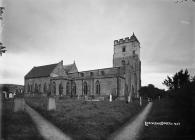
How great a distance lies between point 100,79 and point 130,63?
6.49m

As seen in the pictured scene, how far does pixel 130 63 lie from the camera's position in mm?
33000

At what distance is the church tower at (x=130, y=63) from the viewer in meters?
31.4

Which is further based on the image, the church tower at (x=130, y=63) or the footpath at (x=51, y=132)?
the church tower at (x=130, y=63)

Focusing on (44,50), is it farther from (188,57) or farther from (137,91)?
(137,91)

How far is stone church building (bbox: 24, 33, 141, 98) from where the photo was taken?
97.9 feet

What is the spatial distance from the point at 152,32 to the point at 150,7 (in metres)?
1.15

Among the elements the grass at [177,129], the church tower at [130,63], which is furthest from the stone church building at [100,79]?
the grass at [177,129]

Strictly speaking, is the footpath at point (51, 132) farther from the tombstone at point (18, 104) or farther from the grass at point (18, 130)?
the tombstone at point (18, 104)

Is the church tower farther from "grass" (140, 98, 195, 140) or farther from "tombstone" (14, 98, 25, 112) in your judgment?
"grass" (140, 98, 195, 140)

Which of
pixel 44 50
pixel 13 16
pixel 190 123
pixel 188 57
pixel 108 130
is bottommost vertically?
pixel 108 130

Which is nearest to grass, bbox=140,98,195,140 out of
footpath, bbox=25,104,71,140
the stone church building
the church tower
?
footpath, bbox=25,104,71,140

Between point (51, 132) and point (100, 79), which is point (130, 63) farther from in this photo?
point (51, 132)

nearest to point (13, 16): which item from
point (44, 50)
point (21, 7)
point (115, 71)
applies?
point (21, 7)

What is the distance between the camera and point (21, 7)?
27.5 feet
